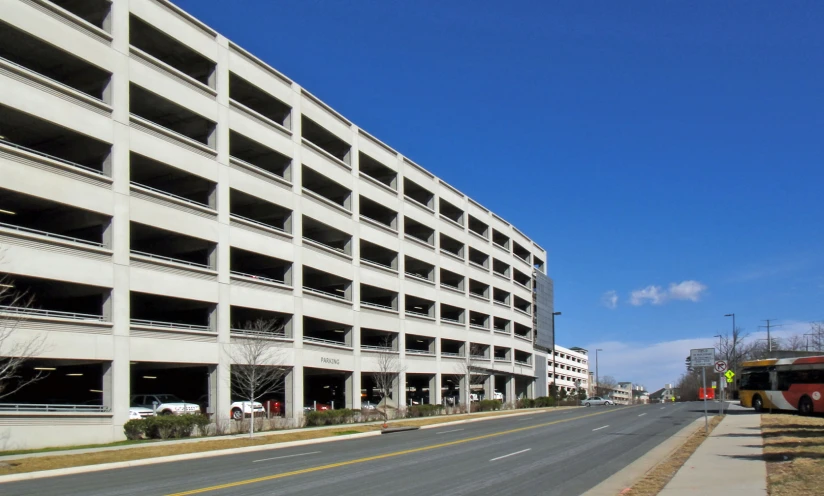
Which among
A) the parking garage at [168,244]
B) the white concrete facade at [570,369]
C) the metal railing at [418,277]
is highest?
the parking garage at [168,244]

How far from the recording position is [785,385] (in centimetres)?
4362

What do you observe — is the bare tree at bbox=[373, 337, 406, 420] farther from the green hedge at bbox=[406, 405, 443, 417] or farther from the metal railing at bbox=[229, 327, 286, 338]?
the metal railing at bbox=[229, 327, 286, 338]

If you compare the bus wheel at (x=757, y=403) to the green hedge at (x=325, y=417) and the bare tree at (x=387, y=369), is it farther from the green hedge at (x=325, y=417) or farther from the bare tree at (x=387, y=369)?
the green hedge at (x=325, y=417)

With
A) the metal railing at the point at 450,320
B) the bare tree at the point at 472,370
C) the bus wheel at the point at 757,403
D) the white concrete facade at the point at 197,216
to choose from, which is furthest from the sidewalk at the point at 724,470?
the metal railing at the point at 450,320

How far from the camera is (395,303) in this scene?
195ft

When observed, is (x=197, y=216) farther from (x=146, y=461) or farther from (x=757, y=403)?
(x=757, y=403)

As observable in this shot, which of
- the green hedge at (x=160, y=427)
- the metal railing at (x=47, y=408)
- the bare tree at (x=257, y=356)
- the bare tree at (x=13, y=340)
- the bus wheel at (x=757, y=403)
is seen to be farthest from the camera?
the bus wheel at (x=757, y=403)

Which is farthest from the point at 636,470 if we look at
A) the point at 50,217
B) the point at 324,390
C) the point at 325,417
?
the point at 324,390

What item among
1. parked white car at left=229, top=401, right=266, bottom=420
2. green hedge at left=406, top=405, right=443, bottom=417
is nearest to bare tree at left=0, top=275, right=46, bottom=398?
parked white car at left=229, top=401, right=266, bottom=420

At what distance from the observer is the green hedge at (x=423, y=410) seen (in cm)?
5231

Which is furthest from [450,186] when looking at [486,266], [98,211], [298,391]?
[98,211]

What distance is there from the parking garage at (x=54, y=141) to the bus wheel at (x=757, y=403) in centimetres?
3879

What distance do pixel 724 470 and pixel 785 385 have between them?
29.9 m

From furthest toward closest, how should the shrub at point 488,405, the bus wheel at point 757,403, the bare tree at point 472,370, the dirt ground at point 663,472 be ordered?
the bare tree at point 472,370, the shrub at point 488,405, the bus wheel at point 757,403, the dirt ground at point 663,472
